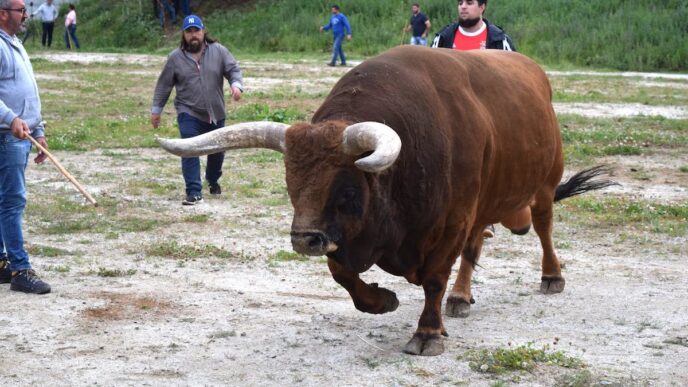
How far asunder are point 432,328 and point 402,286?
6.03ft

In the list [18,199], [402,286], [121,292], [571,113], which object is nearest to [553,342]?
[402,286]

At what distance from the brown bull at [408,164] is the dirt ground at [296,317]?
45 centimetres

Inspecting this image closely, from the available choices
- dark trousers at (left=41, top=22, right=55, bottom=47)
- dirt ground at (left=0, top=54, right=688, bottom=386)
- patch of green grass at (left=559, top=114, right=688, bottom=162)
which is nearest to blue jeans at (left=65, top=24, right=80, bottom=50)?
dark trousers at (left=41, top=22, right=55, bottom=47)

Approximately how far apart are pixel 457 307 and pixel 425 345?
42.0 inches

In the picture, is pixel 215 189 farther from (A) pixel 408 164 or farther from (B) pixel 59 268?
(A) pixel 408 164

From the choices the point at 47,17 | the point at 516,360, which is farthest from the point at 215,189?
the point at 47,17

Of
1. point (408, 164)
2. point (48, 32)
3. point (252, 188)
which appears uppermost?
point (408, 164)

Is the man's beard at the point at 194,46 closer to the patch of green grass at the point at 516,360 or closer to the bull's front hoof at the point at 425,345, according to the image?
the bull's front hoof at the point at 425,345

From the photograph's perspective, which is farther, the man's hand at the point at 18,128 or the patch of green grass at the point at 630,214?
the patch of green grass at the point at 630,214

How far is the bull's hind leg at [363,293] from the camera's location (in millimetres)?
6611

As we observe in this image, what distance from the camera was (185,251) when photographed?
9.58m

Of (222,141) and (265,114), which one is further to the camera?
(265,114)

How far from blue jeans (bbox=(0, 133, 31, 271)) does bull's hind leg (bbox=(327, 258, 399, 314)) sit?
2.64m

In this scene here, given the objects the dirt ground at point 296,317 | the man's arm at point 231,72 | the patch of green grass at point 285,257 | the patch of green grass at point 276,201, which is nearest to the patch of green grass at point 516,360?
the dirt ground at point 296,317
